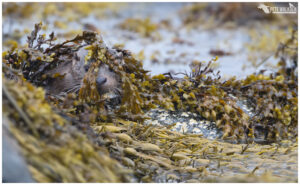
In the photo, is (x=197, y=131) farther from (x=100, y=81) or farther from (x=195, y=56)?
(x=195, y=56)

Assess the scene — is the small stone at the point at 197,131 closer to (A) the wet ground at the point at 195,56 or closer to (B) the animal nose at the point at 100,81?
(A) the wet ground at the point at 195,56

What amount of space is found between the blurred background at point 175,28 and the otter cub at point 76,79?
5.94 feet

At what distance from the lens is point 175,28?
6.19m

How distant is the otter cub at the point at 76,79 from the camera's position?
6.80 ft

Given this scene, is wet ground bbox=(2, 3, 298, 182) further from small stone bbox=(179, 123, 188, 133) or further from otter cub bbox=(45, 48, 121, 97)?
otter cub bbox=(45, 48, 121, 97)

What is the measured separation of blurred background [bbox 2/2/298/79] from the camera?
4493mm

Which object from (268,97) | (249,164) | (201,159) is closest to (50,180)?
(201,159)

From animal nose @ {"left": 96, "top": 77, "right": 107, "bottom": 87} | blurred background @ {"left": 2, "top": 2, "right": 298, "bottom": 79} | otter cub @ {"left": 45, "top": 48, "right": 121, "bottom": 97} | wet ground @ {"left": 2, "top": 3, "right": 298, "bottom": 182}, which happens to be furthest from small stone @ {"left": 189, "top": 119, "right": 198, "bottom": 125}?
blurred background @ {"left": 2, "top": 2, "right": 298, "bottom": 79}

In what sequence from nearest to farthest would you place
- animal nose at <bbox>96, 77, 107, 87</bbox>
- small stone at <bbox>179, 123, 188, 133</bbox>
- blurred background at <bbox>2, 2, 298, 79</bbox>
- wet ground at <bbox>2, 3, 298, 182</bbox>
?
wet ground at <bbox>2, 3, 298, 182</bbox> < animal nose at <bbox>96, 77, 107, 87</bbox> < small stone at <bbox>179, 123, 188, 133</bbox> < blurred background at <bbox>2, 2, 298, 79</bbox>

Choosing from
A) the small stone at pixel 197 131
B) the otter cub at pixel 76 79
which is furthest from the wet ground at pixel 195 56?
the otter cub at pixel 76 79

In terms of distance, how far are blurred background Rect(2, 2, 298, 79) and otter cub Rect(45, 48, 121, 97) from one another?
1810 millimetres

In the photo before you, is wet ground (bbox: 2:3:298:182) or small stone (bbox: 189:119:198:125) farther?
small stone (bbox: 189:119:198:125)

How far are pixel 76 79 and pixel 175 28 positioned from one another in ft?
14.3

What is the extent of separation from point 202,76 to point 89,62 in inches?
32.7
